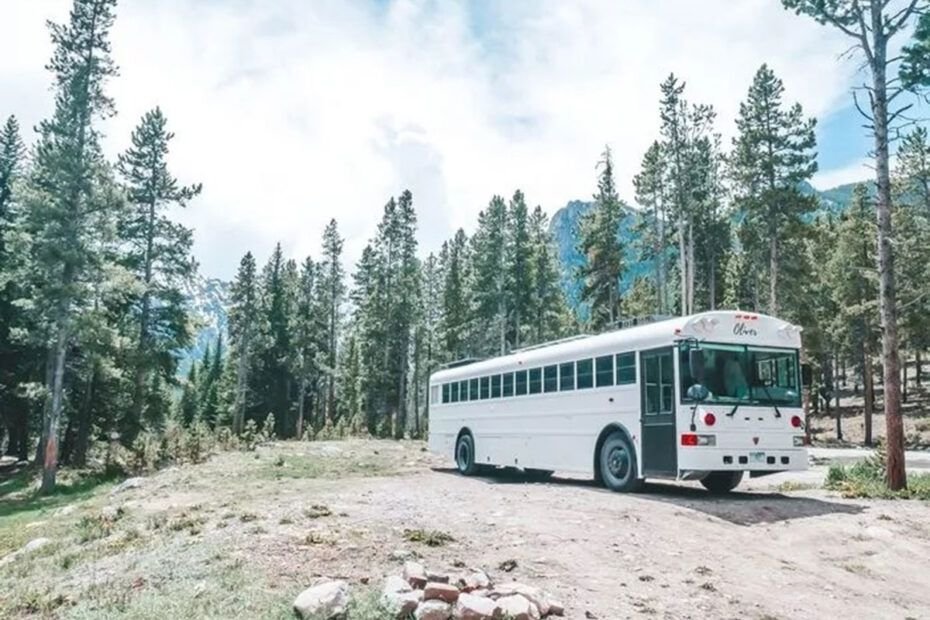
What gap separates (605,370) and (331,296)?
50.5 m

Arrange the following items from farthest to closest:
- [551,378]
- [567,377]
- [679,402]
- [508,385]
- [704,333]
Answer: [508,385] < [551,378] < [567,377] < [704,333] < [679,402]

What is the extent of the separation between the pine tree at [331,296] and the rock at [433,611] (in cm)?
5708

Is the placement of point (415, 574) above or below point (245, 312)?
below

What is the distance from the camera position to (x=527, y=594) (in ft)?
20.9

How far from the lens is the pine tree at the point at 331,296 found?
2483 inches

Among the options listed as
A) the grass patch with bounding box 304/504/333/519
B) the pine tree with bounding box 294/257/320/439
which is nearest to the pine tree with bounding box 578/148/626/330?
the pine tree with bounding box 294/257/320/439

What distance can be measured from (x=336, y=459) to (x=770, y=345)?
55.5 feet

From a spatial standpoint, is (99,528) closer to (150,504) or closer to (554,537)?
(150,504)

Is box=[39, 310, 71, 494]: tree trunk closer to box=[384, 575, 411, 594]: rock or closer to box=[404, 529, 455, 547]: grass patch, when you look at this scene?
box=[404, 529, 455, 547]: grass patch

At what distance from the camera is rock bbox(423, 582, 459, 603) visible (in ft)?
20.5

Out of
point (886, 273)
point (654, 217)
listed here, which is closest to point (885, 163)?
point (886, 273)

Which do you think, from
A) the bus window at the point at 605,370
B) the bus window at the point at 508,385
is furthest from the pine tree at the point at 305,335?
the bus window at the point at 605,370

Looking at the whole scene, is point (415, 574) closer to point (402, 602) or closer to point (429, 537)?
point (402, 602)

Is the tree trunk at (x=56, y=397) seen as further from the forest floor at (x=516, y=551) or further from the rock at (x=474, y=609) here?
the rock at (x=474, y=609)
